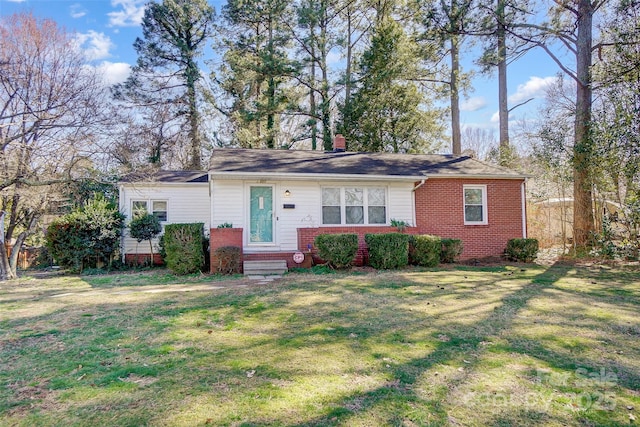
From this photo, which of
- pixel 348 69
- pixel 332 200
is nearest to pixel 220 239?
pixel 332 200

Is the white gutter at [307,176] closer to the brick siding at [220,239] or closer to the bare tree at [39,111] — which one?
the brick siding at [220,239]

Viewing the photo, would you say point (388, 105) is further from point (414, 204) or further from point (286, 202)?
point (286, 202)

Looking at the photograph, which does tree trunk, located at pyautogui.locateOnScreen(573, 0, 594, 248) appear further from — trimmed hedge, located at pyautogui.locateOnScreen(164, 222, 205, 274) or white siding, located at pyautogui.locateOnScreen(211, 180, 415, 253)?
trimmed hedge, located at pyautogui.locateOnScreen(164, 222, 205, 274)

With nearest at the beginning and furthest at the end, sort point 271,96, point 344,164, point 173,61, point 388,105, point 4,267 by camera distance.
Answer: point 4,267 < point 344,164 < point 388,105 < point 271,96 < point 173,61

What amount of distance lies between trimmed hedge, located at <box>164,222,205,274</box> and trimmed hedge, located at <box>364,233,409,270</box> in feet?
15.5

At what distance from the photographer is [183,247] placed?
994 cm

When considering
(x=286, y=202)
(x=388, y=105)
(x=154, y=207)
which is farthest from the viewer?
(x=388, y=105)

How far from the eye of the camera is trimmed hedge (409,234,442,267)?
10602 mm

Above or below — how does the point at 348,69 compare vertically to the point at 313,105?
above

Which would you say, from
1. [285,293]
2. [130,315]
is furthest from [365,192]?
[130,315]

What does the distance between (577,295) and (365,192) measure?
637 cm

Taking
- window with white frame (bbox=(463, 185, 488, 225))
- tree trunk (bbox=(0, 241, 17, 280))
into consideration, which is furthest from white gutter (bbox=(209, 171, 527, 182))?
tree trunk (bbox=(0, 241, 17, 280))

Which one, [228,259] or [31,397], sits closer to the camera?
[31,397]

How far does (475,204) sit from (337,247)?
231 inches
